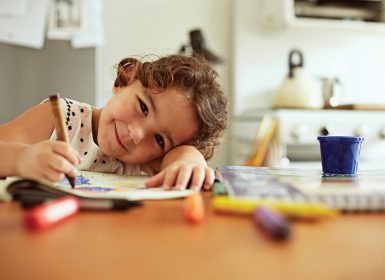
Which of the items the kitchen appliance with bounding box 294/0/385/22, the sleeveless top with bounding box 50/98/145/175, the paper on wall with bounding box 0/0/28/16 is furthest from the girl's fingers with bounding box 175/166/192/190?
the kitchen appliance with bounding box 294/0/385/22

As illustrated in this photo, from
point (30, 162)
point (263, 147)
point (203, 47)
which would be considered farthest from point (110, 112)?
Answer: point (203, 47)

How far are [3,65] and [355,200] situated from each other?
1.68m

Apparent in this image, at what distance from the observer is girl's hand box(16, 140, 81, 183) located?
22.1 inches

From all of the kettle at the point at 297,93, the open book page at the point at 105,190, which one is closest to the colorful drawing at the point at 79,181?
the open book page at the point at 105,190

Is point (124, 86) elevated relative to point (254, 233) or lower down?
elevated

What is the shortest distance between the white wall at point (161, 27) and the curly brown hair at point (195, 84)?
119cm

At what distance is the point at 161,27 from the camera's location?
2340 mm

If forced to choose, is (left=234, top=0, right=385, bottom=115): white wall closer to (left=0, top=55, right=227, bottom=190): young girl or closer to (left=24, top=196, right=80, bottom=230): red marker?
(left=0, top=55, right=227, bottom=190): young girl

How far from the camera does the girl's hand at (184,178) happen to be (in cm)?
64

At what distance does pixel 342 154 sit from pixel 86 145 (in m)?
0.55

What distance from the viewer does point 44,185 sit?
50 cm

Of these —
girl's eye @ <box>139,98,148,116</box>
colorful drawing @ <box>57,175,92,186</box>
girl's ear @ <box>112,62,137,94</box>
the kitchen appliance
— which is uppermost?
the kitchen appliance

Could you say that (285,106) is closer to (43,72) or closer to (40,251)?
(43,72)

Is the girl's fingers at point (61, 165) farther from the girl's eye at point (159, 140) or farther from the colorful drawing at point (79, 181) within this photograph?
the girl's eye at point (159, 140)
